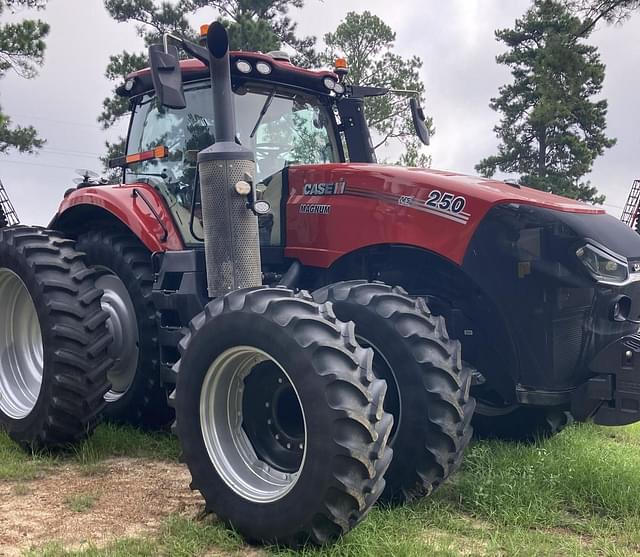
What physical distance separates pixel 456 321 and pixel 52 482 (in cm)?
247

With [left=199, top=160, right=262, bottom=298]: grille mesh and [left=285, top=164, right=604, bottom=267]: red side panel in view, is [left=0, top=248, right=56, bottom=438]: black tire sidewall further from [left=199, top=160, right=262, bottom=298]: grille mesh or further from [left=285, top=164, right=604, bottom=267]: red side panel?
Result: [left=285, top=164, right=604, bottom=267]: red side panel

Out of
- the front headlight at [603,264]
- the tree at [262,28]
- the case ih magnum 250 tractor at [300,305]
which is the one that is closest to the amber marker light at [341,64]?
the case ih magnum 250 tractor at [300,305]

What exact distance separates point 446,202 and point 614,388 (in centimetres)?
127

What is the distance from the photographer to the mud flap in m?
3.32

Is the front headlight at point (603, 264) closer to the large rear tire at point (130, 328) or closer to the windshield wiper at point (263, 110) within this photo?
the windshield wiper at point (263, 110)

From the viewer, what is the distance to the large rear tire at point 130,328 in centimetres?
458

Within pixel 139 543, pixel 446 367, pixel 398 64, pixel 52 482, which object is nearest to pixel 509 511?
pixel 446 367

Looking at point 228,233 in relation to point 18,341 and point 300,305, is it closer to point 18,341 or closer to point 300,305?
point 300,305

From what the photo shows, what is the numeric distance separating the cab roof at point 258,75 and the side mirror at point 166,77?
88 cm

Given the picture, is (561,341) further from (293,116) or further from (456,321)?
(293,116)

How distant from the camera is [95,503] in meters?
3.54

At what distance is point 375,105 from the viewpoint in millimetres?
20562

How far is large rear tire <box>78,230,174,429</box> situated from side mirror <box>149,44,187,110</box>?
59.2 inches

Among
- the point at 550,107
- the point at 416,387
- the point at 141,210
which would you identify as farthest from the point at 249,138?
the point at 550,107
